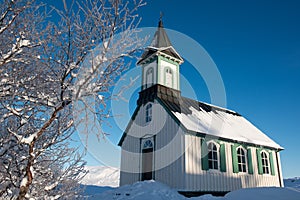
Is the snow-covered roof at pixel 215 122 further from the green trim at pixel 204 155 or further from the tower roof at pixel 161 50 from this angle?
the tower roof at pixel 161 50

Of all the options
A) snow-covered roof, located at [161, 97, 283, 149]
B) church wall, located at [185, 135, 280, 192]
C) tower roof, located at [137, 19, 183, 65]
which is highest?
tower roof, located at [137, 19, 183, 65]

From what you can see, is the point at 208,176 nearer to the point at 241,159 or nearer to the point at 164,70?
the point at 241,159

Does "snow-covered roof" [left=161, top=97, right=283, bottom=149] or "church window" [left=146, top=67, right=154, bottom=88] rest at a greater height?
"church window" [left=146, top=67, right=154, bottom=88]

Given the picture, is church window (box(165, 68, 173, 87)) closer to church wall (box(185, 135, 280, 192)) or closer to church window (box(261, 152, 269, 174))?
church wall (box(185, 135, 280, 192))

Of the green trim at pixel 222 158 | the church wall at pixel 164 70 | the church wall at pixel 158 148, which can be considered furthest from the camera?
the church wall at pixel 164 70

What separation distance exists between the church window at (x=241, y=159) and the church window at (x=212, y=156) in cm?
200

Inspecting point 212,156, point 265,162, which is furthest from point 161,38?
point 265,162

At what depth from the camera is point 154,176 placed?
528 inches

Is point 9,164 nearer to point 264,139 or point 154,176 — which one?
point 154,176

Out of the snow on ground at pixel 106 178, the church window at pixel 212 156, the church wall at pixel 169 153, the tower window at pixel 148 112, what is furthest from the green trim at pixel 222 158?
the snow on ground at pixel 106 178

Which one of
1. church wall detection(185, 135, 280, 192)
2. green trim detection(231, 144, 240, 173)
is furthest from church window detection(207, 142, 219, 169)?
green trim detection(231, 144, 240, 173)

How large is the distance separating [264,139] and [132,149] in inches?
362

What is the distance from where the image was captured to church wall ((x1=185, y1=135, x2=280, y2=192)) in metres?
12.0

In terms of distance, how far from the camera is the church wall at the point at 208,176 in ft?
39.3
